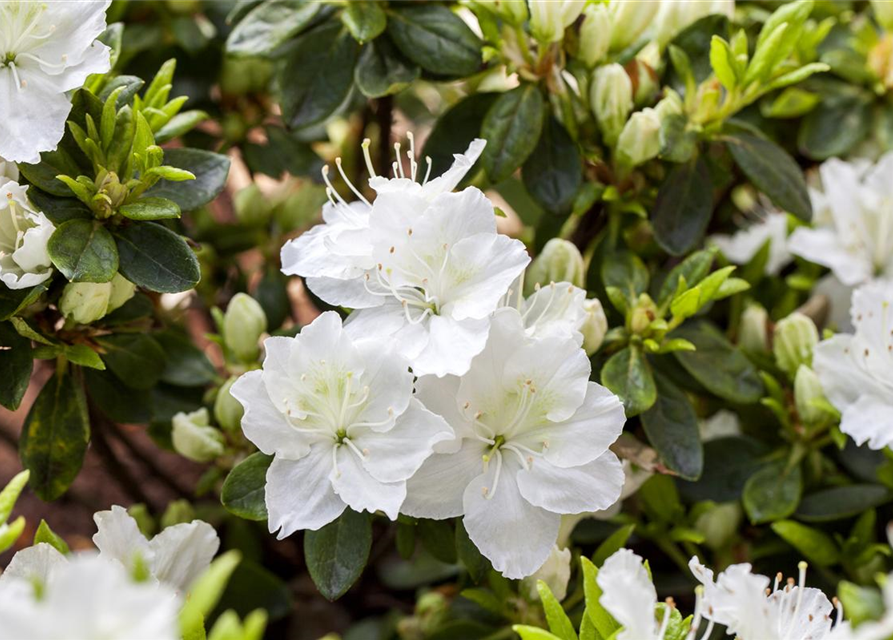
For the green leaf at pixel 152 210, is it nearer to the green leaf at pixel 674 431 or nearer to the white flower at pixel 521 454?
the white flower at pixel 521 454

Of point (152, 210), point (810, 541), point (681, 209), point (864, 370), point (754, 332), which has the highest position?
point (152, 210)

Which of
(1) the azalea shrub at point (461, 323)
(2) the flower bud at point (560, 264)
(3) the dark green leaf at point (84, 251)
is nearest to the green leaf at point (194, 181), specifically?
(1) the azalea shrub at point (461, 323)

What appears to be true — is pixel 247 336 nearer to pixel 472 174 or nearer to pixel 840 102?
pixel 472 174

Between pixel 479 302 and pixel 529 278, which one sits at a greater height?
pixel 479 302

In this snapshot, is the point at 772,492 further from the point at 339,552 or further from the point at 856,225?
the point at 339,552

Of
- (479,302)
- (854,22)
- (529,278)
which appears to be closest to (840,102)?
(854,22)

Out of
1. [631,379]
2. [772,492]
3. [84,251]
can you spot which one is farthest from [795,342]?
[84,251]
